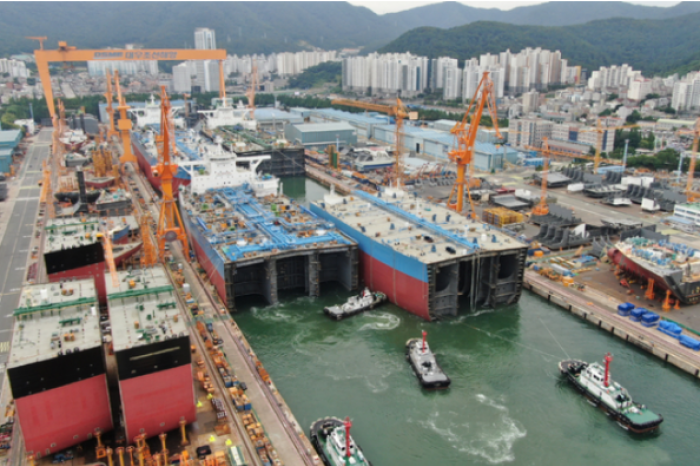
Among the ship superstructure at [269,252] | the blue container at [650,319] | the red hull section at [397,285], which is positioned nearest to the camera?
the blue container at [650,319]

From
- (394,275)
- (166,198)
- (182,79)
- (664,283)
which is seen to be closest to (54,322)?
(394,275)

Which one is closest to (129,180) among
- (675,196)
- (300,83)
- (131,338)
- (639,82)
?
(131,338)

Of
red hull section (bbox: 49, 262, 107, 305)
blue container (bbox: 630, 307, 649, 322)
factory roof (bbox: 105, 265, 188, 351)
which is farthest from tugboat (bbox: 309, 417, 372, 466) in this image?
blue container (bbox: 630, 307, 649, 322)

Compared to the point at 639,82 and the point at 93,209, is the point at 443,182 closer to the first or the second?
the point at 93,209

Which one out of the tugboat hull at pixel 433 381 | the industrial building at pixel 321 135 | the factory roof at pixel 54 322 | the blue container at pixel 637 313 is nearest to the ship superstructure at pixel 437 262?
the tugboat hull at pixel 433 381

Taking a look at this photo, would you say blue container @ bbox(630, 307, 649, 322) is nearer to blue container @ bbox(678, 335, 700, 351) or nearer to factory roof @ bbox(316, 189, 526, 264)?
blue container @ bbox(678, 335, 700, 351)

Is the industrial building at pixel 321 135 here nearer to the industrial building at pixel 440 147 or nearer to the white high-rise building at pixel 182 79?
the industrial building at pixel 440 147
